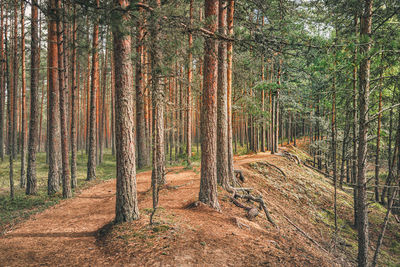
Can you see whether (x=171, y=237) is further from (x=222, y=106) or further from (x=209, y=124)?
(x=222, y=106)

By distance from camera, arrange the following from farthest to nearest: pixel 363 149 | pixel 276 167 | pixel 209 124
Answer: pixel 276 167, pixel 209 124, pixel 363 149

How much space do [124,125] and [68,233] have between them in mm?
3348

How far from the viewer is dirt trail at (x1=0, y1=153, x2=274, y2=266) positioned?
176 inches

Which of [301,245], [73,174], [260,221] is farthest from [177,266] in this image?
[73,174]

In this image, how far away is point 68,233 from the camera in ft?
18.9

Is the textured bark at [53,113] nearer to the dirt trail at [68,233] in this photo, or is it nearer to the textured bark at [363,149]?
the dirt trail at [68,233]

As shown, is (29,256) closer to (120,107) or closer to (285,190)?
(120,107)

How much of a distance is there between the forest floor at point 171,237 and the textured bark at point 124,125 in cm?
61

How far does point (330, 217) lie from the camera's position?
1159 cm

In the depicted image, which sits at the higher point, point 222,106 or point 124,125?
point 222,106

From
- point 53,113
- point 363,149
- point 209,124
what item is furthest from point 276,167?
point 53,113

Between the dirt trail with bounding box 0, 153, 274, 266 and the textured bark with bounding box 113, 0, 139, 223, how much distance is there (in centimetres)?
109

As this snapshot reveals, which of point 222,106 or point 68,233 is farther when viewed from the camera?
point 222,106

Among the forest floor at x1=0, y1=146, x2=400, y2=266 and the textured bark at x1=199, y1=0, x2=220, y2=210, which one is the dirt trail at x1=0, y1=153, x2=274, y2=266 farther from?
the textured bark at x1=199, y1=0, x2=220, y2=210
